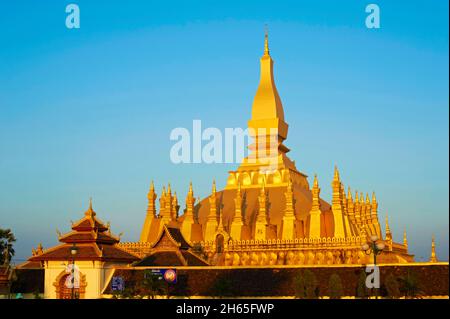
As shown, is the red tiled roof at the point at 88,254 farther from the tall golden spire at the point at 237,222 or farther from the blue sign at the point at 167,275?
the tall golden spire at the point at 237,222

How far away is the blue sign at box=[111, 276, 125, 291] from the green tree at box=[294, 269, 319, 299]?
1202 centimetres

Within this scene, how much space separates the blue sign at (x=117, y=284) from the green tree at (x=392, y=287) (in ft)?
57.1

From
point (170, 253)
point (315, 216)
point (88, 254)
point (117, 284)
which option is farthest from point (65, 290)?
point (315, 216)

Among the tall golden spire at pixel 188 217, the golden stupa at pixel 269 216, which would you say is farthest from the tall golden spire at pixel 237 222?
the tall golden spire at pixel 188 217

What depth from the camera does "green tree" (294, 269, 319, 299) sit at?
40.0 metres

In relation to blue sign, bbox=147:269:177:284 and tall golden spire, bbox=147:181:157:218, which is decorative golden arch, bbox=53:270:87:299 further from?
tall golden spire, bbox=147:181:157:218

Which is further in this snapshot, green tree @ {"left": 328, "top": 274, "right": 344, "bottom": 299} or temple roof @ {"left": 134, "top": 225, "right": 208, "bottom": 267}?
temple roof @ {"left": 134, "top": 225, "right": 208, "bottom": 267}

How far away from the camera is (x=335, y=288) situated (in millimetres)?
39562

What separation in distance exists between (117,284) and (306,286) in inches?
514

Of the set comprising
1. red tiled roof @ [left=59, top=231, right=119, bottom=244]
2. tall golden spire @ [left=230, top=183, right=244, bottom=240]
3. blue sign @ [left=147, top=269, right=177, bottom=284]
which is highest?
tall golden spire @ [left=230, top=183, right=244, bottom=240]

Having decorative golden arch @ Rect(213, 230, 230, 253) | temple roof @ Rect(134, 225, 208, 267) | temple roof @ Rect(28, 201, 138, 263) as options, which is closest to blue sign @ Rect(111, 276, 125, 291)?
temple roof @ Rect(28, 201, 138, 263)

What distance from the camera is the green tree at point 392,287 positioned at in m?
38.9

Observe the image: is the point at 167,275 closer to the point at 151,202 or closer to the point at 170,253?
the point at 170,253

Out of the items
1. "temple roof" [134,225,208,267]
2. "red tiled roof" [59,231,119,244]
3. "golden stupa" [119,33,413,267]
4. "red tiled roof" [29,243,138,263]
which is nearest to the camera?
"red tiled roof" [29,243,138,263]
